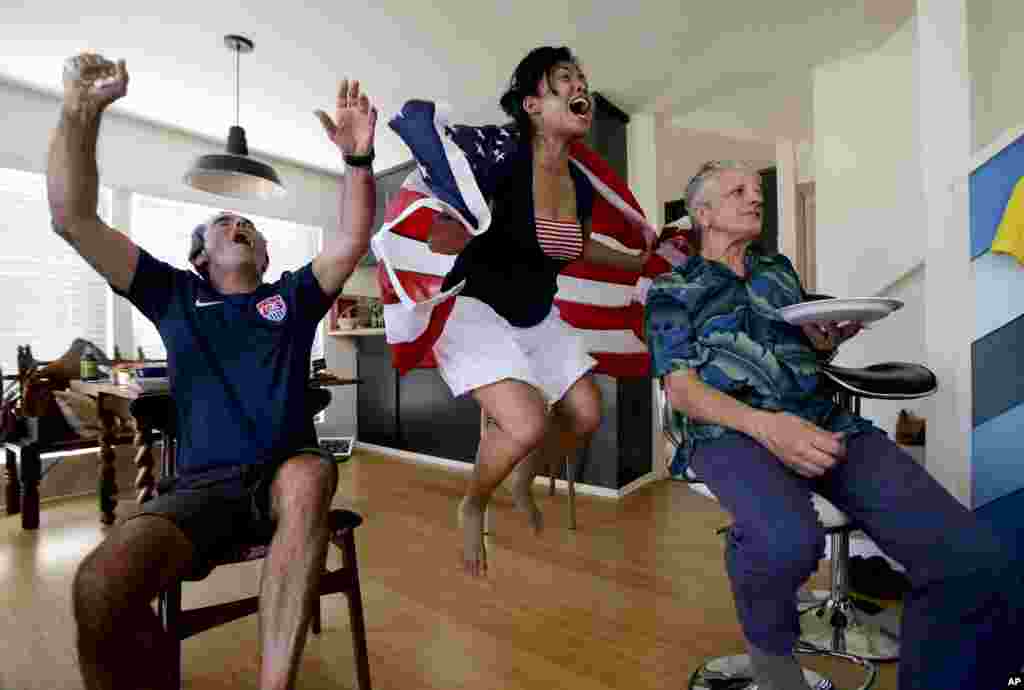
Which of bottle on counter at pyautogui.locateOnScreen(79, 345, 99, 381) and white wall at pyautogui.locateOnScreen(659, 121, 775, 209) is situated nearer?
bottle on counter at pyautogui.locateOnScreen(79, 345, 99, 381)

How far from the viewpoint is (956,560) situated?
3.29ft

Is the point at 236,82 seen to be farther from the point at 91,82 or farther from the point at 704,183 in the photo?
the point at 704,183

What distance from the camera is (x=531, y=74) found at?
130 cm

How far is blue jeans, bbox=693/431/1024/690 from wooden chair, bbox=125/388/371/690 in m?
0.91

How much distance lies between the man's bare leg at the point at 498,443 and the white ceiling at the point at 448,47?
7.62 feet

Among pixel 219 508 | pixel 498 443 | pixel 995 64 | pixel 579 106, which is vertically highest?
pixel 995 64

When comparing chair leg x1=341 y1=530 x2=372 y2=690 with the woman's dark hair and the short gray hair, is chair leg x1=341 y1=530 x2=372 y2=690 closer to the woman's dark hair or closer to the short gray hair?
the woman's dark hair

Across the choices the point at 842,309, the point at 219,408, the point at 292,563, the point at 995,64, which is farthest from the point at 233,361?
the point at 995,64

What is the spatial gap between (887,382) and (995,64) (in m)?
1.03

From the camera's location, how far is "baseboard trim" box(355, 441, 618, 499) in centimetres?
348

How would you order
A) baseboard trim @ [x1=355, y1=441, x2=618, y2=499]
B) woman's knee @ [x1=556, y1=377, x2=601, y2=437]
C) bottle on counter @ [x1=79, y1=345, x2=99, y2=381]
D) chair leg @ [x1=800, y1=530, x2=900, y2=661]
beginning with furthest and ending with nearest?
baseboard trim @ [x1=355, y1=441, x2=618, y2=499] → bottle on counter @ [x1=79, y1=345, x2=99, y2=381] → chair leg @ [x1=800, y1=530, x2=900, y2=661] → woman's knee @ [x1=556, y1=377, x2=601, y2=437]

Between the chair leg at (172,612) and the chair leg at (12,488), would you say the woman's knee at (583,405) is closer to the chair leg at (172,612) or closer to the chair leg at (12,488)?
the chair leg at (172,612)

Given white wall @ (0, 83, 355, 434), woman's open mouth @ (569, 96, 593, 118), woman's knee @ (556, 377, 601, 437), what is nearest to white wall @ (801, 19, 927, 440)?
woman's knee @ (556, 377, 601, 437)

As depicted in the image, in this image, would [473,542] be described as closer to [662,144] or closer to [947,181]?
[947,181]
